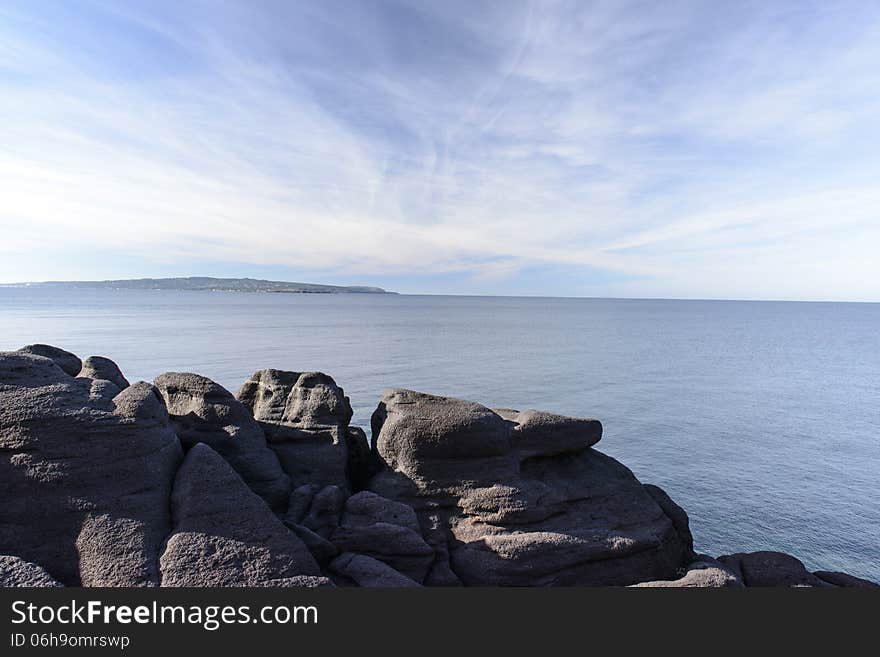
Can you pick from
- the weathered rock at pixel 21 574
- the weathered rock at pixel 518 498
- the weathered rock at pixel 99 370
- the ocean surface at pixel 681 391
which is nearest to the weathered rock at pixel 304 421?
the weathered rock at pixel 518 498

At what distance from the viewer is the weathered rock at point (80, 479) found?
31.2 feet

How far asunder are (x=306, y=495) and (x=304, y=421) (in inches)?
144

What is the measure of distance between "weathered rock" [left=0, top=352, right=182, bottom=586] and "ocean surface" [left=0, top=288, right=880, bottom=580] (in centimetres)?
2172

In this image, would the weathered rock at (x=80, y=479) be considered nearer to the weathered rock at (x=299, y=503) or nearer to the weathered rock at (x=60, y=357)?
the weathered rock at (x=299, y=503)

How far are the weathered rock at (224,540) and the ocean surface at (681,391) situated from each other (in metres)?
19.4

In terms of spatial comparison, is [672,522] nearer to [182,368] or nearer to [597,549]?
[597,549]

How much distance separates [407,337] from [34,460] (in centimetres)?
8661

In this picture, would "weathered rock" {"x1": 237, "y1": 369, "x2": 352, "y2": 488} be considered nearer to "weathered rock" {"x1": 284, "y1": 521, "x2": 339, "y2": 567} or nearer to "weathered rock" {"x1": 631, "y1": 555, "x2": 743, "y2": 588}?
"weathered rock" {"x1": 284, "y1": 521, "x2": 339, "y2": 567}

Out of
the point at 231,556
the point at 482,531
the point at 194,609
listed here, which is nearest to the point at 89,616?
the point at 194,609

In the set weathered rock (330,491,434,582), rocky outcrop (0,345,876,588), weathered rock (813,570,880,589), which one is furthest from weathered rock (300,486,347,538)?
weathered rock (813,570,880,589)

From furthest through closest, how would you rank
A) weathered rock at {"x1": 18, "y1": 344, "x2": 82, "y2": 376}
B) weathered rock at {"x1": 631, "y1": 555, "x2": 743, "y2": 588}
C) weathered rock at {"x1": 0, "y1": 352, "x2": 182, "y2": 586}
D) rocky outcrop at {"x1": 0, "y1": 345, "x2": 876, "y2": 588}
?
weathered rock at {"x1": 18, "y1": 344, "x2": 82, "y2": 376} → weathered rock at {"x1": 631, "y1": 555, "x2": 743, "y2": 588} → rocky outcrop at {"x1": 0, "y1": 345, "x2": 876, "y2": 588} → weathered rock at {"x1": 0, "y1": 352, "x2": 182, "y2": 586}

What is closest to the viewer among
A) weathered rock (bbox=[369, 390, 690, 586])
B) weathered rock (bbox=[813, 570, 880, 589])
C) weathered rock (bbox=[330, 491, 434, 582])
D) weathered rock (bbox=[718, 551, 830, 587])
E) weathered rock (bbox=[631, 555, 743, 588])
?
weathered rock (bbox=[330, 491, 434, 582])

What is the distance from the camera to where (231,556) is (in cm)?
983

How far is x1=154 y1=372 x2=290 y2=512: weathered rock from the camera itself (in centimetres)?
1370
